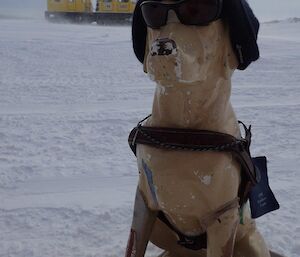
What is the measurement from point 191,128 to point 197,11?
33 centimetres

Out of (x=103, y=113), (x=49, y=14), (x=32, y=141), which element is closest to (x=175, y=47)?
(x=32, y=141)

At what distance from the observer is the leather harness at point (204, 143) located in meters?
1.35

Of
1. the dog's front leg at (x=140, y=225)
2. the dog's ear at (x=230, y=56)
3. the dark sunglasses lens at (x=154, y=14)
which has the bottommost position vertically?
the dog's front leg at (x=140, y=225)

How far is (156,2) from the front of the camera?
125 cm

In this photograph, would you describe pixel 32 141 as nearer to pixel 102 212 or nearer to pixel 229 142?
pixel 102 212

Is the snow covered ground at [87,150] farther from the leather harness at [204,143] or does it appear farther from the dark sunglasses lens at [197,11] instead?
the dark sunglasses lens at [197,11]

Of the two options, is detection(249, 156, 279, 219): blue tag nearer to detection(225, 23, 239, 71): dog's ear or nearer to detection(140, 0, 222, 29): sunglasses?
detection(225, 23, 239, 71): dog's ear

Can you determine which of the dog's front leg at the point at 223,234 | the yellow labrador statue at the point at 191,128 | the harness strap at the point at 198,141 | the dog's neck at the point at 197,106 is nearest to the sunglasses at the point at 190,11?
the yellow labrador statue at the point at 191,128

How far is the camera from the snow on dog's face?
119cm

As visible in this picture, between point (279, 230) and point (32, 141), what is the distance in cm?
203

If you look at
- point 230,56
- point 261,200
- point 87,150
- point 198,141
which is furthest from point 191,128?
point 87,150

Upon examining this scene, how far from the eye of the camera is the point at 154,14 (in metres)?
1.27

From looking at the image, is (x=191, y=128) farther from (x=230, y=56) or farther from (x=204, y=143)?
(x=230, y=56)

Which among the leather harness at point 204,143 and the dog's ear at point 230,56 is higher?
the dog's ear at point 230,56
